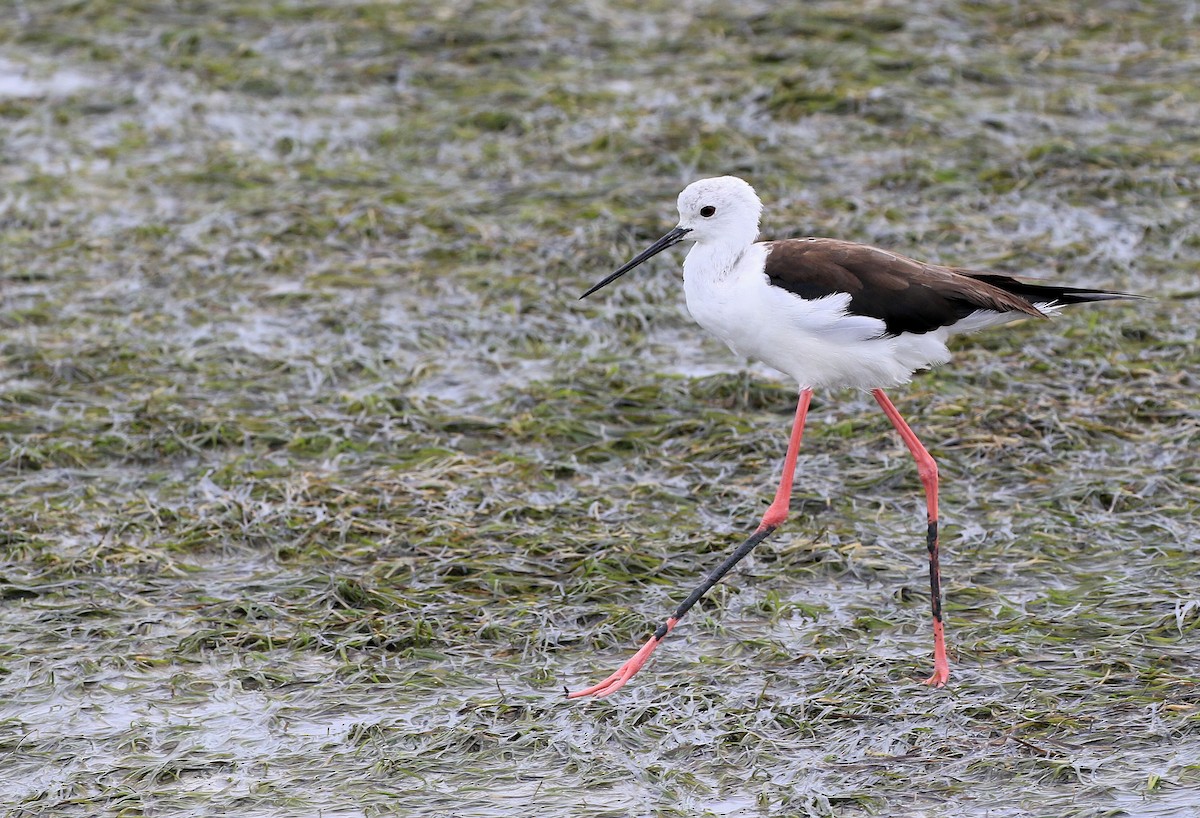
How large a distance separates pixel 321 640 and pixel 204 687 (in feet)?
1.50

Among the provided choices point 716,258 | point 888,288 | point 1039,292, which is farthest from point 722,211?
A: point 1039,292

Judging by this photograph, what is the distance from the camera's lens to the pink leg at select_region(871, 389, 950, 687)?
5.59 meters

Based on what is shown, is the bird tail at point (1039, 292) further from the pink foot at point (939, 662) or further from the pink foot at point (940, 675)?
the pink foot at point (940, 675)

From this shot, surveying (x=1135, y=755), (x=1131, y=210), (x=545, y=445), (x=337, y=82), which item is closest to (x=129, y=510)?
(x=545, y=445)

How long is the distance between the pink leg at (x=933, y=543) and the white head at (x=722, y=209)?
776mm

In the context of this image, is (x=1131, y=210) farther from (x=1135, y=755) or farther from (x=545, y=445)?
(x=1135, y=755)

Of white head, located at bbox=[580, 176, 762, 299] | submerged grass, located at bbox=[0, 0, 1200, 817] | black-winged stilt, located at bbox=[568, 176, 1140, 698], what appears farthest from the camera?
white head, located at bbox=[580, 176, 762, 299]

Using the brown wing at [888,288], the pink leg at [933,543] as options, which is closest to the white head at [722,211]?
the brown wing at [888,288]

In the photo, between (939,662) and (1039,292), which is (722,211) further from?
(939,662)

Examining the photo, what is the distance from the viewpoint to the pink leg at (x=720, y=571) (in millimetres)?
5617

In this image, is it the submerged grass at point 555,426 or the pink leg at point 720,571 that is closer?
the submerged grass at point 555,426

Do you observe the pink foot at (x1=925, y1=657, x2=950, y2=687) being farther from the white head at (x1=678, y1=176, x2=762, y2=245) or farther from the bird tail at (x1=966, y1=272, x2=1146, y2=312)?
the white head at (x1=678, y1=176, x2=762, y2=245)

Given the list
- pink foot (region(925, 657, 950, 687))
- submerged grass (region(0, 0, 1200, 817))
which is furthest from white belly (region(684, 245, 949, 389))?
pink foot (region(925, 657, 950, 687))

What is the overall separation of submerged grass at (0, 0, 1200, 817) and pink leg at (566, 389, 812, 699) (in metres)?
0.10
